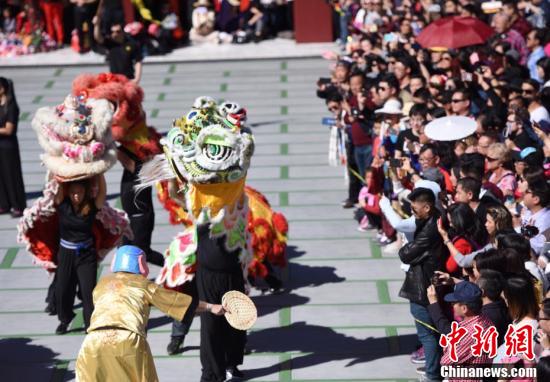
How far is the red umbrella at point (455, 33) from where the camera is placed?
13.8 meters

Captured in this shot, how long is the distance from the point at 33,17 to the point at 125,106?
10.6 metres

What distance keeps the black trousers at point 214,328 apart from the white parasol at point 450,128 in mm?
2665

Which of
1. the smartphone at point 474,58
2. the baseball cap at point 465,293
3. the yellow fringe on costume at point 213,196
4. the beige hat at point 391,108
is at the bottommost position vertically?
the smartphone at point 474,58

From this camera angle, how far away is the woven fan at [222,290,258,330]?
26.2 ft

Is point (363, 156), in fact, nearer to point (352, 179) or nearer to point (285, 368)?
point (352, 179)

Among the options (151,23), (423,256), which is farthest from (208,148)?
(151,23)

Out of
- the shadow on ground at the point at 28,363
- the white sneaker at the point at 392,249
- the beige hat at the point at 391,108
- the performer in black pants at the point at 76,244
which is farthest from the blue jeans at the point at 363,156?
the shadow on ground at the point at 28,363

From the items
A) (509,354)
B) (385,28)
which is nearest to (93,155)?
(509,354)

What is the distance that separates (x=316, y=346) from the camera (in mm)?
9492

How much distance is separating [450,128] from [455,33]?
358 cm

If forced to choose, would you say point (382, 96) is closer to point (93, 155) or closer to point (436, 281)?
point (93, 155)

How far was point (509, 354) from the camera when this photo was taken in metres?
7.07

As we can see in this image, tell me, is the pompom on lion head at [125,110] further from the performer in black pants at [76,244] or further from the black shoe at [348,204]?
the black shoe at [348,204]

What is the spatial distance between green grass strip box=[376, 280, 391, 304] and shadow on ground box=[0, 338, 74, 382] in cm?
284
